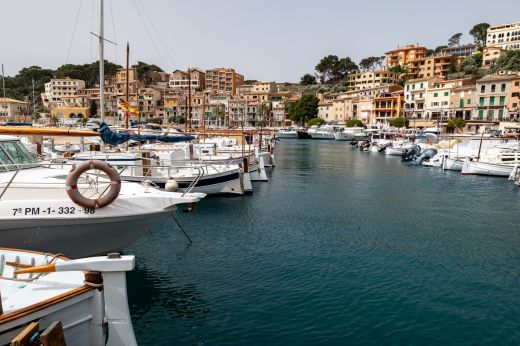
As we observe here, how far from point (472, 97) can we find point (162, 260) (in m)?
96.1

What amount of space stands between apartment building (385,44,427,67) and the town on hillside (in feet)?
1.23

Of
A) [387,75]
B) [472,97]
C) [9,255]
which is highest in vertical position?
[387,75]

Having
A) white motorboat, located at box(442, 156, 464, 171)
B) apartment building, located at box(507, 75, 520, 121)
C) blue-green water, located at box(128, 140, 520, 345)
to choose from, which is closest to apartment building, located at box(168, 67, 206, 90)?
apartment building, located at box(507, 75, 520, 121)

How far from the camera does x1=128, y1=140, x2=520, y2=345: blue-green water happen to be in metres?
10.3

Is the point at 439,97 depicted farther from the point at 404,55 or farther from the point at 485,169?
the point at 485,169

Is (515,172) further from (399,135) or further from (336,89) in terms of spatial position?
(336,89)

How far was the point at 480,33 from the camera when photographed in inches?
5773

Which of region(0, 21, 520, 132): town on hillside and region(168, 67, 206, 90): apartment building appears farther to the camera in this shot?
region(168, 67, 206, 90): apartment building

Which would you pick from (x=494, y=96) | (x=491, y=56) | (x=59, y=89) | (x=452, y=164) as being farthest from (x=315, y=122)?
(x=59, y=89)

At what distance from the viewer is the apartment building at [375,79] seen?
445ft

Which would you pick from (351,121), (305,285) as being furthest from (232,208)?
(351,121)

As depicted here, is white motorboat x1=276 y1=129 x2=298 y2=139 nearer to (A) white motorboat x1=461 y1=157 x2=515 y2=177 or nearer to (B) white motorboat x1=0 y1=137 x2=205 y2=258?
(A) white motorboat x1=461 y1=157 x2=515 y2=177

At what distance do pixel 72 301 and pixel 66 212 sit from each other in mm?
5656

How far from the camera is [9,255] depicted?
794 cm
